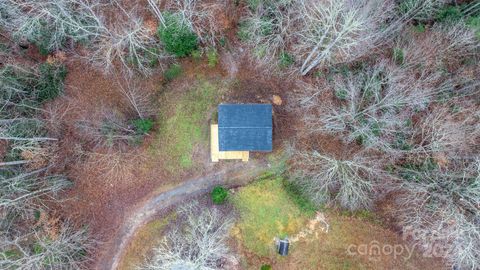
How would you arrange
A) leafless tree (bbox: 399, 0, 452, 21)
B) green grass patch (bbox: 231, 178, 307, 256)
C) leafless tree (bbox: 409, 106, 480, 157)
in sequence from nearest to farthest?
1. leafless tree (bbox: 409, 106, 480, 157)
2. leafless tree (bbox: 399, 0, 452, 21)
3. green grass patch (bbox: 231, 178, 307, 256)

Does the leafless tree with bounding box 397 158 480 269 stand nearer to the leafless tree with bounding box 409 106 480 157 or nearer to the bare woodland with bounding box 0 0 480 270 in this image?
the bare woodland with bounding box 0 0 480 270

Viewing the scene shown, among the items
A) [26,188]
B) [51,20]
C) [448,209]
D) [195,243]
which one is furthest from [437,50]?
[26,188]

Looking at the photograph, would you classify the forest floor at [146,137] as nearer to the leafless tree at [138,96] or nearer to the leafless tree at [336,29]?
the leafless tree at [138,96]

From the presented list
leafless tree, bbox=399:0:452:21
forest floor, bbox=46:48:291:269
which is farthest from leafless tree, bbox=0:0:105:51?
leafless tree, bbox=399:0:452:21

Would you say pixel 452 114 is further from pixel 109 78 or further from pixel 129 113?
pixel 109 78

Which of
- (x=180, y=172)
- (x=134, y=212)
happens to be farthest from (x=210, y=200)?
(x=134, y=212)

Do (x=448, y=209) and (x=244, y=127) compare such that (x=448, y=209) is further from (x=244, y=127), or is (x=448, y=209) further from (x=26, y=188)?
(x=26, y=188)
